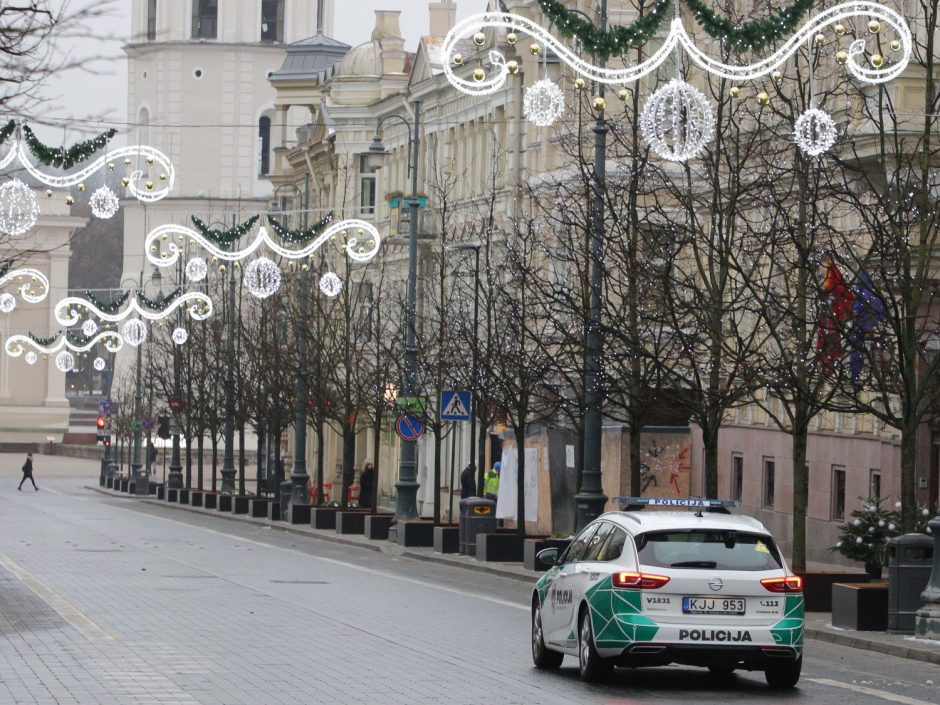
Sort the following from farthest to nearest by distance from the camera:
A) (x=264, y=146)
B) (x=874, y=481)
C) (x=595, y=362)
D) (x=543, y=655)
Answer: (x=264, y=146) → (x=874, y=481) → (x=595, y=362) → (x=543, y=655)

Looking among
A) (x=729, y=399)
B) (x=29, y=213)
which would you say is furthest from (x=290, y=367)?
(x=729, y=399)

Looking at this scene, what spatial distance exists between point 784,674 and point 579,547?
7.38ft

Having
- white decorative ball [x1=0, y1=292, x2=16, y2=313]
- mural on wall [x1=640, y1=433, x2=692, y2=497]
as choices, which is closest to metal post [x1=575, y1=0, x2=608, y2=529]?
mural on wall [x1=640, y1=433, x2=692, y2=497]

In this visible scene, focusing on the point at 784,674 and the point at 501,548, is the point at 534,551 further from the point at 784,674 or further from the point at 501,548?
the point at 784,674

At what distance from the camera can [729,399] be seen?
31109mm

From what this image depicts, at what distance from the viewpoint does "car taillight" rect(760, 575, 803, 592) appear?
1839 cm

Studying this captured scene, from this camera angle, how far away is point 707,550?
18.7 meters

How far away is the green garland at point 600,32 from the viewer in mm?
22000

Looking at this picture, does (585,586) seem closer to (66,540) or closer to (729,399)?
(729,399)

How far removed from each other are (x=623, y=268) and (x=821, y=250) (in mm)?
4568

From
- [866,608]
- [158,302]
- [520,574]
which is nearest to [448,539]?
[520,574]

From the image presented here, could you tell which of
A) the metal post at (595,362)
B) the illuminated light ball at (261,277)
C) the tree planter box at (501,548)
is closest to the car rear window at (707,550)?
the metal post at (595,362)

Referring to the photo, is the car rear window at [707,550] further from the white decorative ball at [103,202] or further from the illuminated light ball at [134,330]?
the illuminated light ball at [134,330]

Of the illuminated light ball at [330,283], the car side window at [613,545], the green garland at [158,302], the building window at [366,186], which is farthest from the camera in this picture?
the building window at [366,186]
